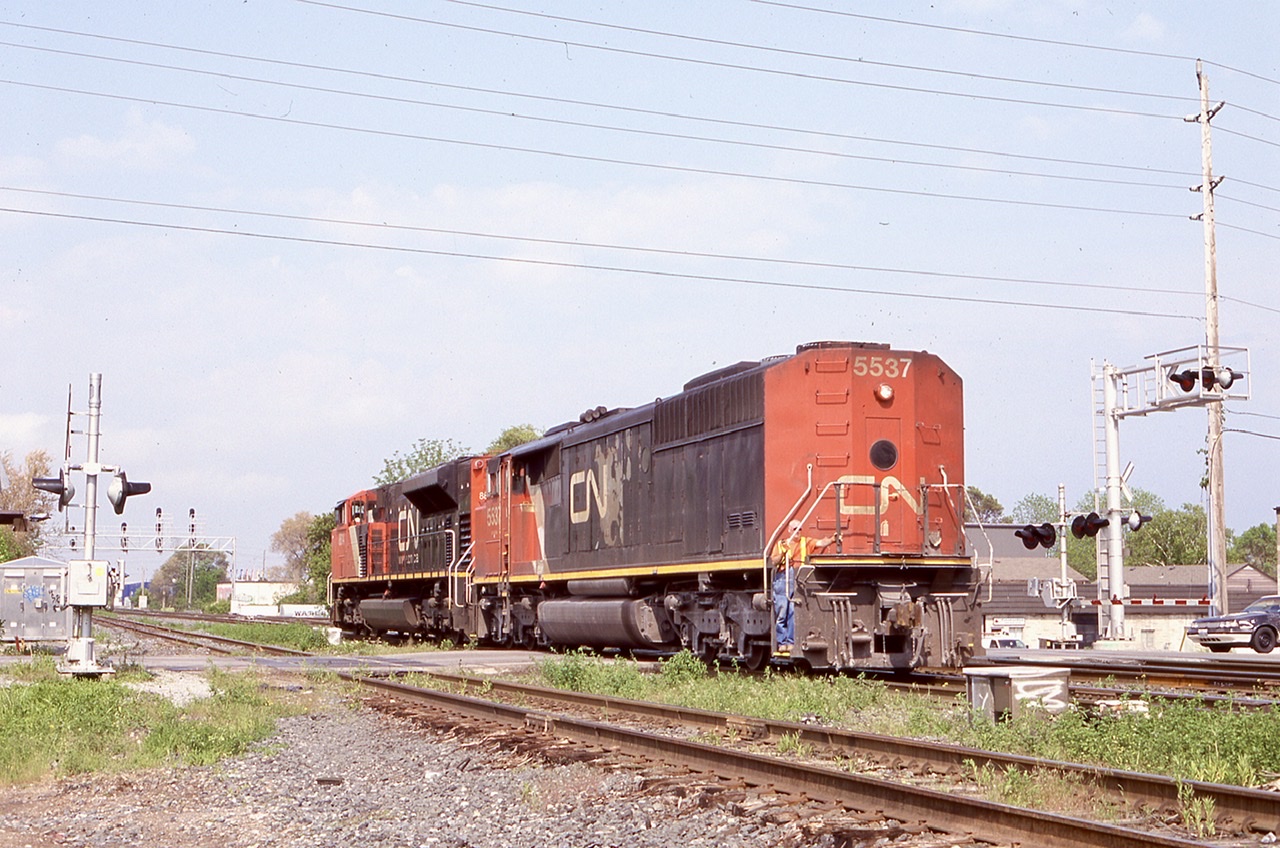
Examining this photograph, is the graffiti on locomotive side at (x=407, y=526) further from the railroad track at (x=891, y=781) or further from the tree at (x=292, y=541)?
the tree at (x=292, y=541)

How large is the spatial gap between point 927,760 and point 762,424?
766 cm

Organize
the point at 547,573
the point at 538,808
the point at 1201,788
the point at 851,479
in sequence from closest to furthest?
the point at 1201,788
the point at 538,808
the point at 851,479
the point at 547,573

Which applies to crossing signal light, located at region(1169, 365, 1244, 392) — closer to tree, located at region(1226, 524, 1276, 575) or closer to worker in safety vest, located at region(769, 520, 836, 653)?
worker in safety vest, located at region(769, 520, 836, 653)

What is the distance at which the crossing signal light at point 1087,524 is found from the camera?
93.7 feet

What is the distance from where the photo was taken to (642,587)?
1928 centimetres

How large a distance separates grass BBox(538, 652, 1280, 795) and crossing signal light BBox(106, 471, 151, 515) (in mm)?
6934

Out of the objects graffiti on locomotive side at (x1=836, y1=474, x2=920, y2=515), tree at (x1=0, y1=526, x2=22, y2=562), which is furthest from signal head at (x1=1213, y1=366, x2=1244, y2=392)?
tree at (x1=0, y1=526, x2=22, y2=562)

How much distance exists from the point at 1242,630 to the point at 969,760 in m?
21.8

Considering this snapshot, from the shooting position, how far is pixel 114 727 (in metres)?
11.7

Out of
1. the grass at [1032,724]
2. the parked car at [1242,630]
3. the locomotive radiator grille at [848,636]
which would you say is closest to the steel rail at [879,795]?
the grass at [1032,724]

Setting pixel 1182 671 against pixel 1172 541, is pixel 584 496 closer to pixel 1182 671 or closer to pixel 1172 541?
pixel 1182 671

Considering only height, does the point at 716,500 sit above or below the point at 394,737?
above

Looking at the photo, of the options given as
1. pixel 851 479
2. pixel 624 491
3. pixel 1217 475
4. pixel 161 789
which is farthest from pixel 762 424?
pixel 1217 475

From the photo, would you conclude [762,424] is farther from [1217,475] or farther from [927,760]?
[1217,475]
